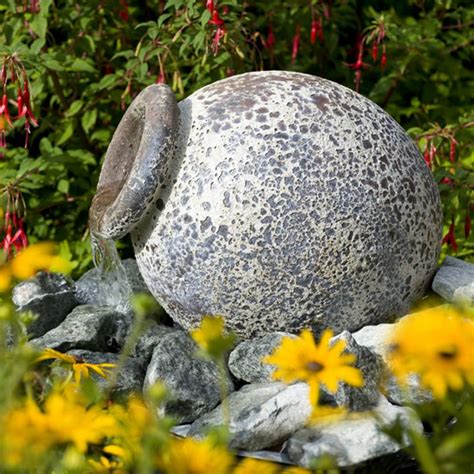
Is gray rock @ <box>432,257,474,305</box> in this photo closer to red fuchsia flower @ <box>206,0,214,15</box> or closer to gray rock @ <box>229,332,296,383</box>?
gray rock @ <box>229,332,296,383</box>

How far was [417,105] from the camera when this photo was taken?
6688mm

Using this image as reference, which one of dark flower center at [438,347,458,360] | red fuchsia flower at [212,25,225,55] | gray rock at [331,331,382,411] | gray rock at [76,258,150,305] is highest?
dark flower center at [438,347,458,360]

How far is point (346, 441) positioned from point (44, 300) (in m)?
1.82

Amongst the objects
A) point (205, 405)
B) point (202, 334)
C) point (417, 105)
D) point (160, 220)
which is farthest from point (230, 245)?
point (417, 105)

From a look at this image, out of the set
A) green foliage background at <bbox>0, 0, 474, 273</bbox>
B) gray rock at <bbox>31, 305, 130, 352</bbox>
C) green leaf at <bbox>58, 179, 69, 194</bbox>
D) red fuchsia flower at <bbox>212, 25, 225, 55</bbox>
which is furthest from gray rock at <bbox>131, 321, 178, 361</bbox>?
green leaf at <bbox>58, 179, 69, 194</bbox>

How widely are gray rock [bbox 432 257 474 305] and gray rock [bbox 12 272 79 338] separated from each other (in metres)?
1.60

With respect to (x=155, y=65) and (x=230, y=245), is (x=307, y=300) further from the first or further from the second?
(x=155, y=65)

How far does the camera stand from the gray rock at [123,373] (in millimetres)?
3680

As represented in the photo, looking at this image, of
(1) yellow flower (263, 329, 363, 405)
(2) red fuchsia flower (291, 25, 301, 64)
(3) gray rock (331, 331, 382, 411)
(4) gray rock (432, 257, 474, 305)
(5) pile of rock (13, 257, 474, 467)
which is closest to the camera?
(1) yellow flower (263, 329, 363, 405)

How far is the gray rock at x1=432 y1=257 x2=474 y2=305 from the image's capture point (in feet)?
13.6

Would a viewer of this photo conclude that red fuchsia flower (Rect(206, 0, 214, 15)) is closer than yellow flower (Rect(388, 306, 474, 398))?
No

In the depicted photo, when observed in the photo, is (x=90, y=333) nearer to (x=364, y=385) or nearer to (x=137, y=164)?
(x=137, y=164)

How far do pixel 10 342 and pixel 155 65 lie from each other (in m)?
2.30

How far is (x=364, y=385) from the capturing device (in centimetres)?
353
